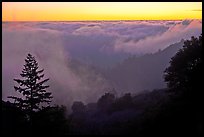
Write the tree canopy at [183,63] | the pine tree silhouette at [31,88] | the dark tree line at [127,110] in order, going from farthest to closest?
the pine tree silhouette at [31,88] < the tree canopy at [183,63] < the dark tree line at [127,110]

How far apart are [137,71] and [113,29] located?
29.7 feet

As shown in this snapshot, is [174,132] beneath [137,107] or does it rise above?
beneath

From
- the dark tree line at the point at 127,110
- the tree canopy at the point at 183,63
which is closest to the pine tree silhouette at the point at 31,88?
the dark tree line at the point at 127,110

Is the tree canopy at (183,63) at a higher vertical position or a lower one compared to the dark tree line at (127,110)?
higher

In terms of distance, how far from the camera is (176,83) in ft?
45.3

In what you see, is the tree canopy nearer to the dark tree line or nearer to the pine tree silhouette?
the dark tree line

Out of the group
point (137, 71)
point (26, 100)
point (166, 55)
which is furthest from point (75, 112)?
point (137, 71)

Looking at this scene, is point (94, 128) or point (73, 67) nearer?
point (94, 128)

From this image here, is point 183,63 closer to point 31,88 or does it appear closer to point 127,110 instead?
point 127,110

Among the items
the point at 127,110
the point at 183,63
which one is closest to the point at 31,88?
the point at 127,110

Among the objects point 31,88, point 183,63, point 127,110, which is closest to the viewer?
point 31,88

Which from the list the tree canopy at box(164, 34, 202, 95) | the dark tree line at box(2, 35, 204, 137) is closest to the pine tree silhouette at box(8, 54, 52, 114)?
the dark tree line at box(2, 35, 204, 137)

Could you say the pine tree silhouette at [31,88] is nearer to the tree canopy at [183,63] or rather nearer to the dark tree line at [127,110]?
the dark tree line at [127,110]

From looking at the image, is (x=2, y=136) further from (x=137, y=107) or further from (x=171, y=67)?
(x=171, y=67)
